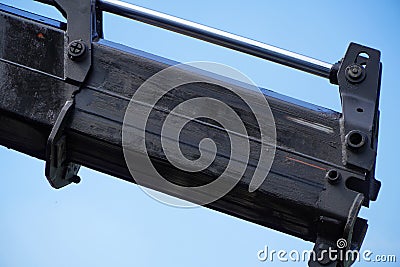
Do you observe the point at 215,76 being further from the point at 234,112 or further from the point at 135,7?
the point at 135,7

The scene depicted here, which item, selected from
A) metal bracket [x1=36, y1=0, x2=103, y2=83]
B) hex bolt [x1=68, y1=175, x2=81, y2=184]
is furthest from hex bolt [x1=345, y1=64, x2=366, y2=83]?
hex bolt [x1=68, y1=175, x2=81, y2=184]

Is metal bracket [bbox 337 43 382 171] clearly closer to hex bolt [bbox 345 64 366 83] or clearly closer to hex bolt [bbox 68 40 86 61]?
hex bolt [bbox 345 64 366 83]

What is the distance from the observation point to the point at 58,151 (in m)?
2.51

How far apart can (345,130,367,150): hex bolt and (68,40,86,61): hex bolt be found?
3.13 ft

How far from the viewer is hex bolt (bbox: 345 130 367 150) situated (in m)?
2.47

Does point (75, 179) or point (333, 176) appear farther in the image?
point (75, 179)

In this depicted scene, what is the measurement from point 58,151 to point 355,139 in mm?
1000

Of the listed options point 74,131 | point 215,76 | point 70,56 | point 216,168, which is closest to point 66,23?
point 70,56

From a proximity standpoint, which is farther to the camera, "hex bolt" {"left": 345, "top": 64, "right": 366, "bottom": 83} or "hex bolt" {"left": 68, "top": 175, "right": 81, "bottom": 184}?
"hex bolt" {"left": 68, "top": 175, "right": 81, "bottom": 184}

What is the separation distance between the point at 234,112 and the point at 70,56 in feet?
1.96

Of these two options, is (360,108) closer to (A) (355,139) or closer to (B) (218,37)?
(A) (355,139)

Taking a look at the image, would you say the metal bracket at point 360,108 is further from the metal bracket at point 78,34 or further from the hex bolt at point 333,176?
the metal bracket at point 78,34

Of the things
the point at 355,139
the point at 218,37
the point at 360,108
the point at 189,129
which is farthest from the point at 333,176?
the point at 218,37

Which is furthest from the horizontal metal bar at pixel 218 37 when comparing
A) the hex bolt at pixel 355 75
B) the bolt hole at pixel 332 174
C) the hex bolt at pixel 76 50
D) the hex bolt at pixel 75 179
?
the hex bolt at pixel 75 179
